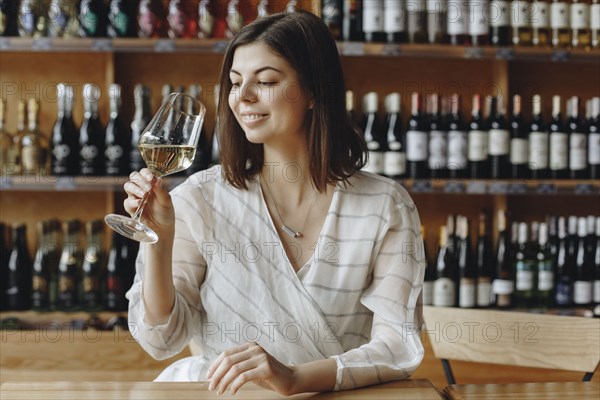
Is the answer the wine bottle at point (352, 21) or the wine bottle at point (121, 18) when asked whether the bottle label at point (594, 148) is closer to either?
the wine bottle at point (352, 21)

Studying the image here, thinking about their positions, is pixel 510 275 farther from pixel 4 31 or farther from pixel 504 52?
pixel 4 31

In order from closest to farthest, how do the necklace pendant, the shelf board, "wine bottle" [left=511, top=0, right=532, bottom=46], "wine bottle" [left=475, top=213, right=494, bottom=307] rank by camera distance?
the necklace pendant, the shelf board, "wine bottle" [left=511, top=0, right=532, bottom=46], "wine bottle" [left=475, top=213, right=494, bottom=307]

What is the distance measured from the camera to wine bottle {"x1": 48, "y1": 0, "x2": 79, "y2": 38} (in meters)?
2.39

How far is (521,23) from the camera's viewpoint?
2504 millimetres

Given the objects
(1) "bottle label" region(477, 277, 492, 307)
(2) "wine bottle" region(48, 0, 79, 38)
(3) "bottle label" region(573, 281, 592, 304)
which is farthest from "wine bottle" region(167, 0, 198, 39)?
(3) "bottle label" region(573, 281, 592, 304)

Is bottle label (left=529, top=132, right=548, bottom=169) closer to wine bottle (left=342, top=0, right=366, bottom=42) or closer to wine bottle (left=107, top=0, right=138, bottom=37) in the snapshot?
wine bottle (left=342, top=0, right=366, bottom=42)

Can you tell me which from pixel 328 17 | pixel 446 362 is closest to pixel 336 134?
pixel 446 362

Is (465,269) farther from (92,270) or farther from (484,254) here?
(92,270)

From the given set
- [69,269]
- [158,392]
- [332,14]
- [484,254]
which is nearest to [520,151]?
[484,254]

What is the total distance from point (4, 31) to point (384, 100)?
1236mm

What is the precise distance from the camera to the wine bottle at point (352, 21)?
8.07 ft

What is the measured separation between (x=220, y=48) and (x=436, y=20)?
2.26 feet

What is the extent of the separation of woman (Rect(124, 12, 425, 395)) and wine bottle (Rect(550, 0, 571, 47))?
1.37m

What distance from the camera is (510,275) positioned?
2611 millimetres
